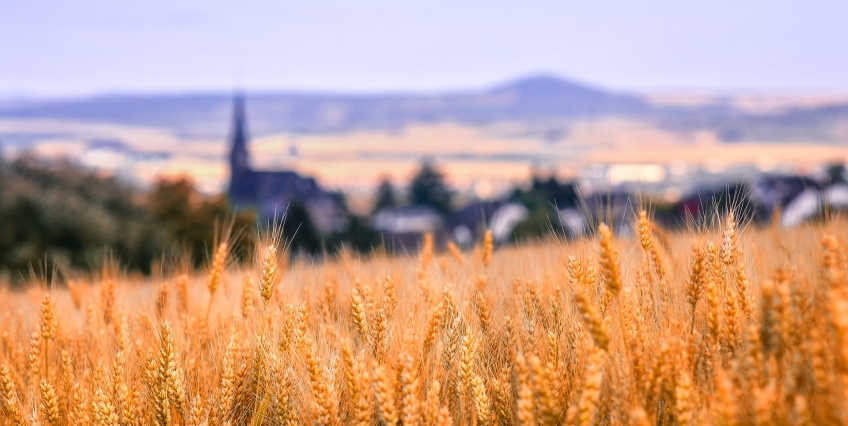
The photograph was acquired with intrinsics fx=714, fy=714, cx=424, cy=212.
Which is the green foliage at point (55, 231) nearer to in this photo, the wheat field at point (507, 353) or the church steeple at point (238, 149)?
the wheat field at point (507, 353)

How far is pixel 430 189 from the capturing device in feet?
339

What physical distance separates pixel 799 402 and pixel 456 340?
1.40 m

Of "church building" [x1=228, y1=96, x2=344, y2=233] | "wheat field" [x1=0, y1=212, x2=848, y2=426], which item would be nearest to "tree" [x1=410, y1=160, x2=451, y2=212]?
"church building" [x1=228, y1=96, x2=344, y2=233]

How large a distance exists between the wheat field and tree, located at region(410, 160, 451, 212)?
323ft

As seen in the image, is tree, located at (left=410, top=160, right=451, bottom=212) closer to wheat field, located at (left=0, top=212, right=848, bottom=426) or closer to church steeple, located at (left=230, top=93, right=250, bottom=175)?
church steeple, located at (left=230, top=93, right=250, bottom=175)

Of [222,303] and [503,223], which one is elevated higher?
[222,303]

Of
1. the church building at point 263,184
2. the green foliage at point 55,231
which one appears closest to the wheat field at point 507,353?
the green foliage at point 55,231

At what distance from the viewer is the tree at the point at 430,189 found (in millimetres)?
102562

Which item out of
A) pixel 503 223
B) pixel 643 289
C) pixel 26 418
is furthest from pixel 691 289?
pixel 503 223

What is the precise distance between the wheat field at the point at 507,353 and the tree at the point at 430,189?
98362 millimetres

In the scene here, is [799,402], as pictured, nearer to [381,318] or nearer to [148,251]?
[381,318]

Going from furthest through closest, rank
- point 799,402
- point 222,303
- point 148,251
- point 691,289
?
point 148,251 < point 222,303 < point 691,289 < point 799,402

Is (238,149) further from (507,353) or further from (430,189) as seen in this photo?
(507,353)

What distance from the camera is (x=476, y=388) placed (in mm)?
2096
